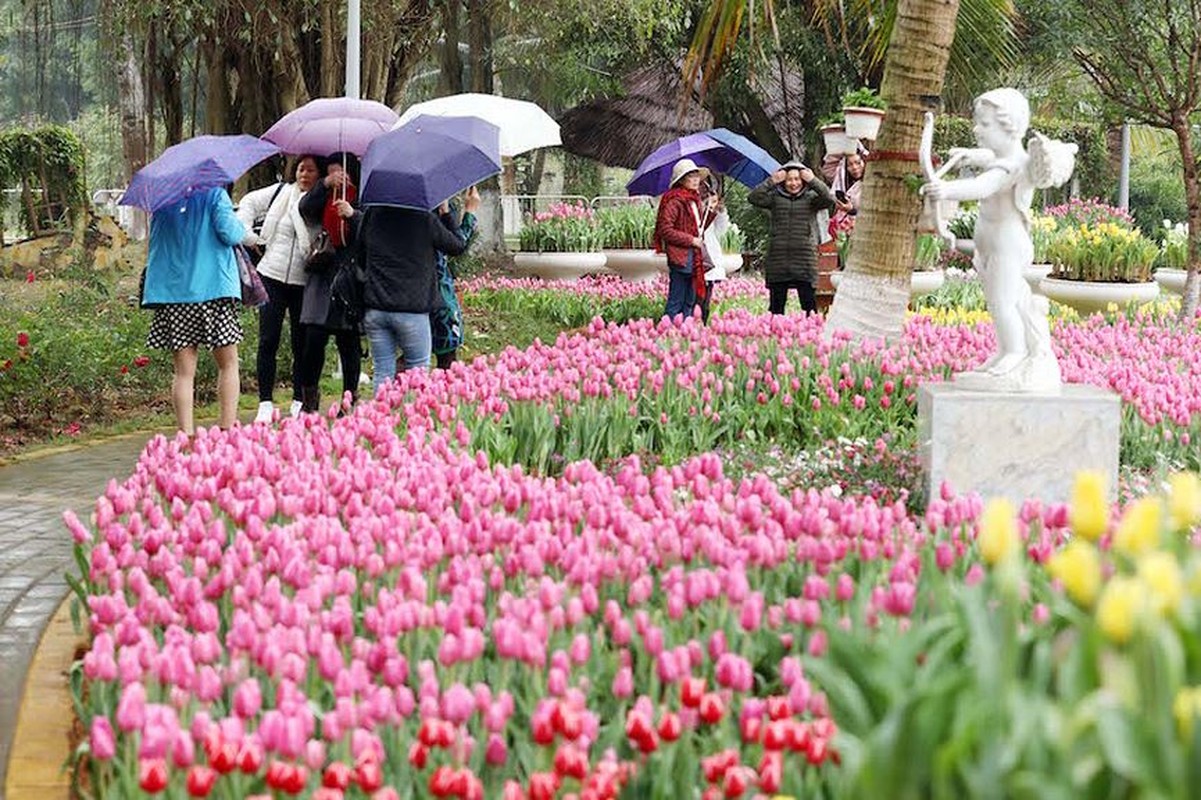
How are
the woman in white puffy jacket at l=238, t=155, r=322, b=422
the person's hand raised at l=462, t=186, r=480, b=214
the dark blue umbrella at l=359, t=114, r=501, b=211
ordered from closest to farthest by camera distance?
the dark blue umbrella at l=359, t=114, r=501, b=211 < the person's hand raised at l=462, t=186, r=480, b=214 < the woman in white puffy jacket at l=238, t=155, r=322, b=422

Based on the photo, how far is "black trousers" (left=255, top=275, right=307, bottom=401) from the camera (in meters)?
10.9

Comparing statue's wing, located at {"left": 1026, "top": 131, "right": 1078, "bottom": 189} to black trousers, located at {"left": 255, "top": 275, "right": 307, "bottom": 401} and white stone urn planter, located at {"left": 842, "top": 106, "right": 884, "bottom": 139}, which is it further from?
white stone urn planter, located at {"left": 842, "top": 106, "right": 884, "bottom": 139}

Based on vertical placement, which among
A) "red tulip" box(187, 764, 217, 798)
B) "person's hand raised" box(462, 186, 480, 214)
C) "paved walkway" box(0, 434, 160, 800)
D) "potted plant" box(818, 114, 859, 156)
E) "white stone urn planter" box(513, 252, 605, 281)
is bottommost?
"paved walkway" box(0, 434, 160, 800)

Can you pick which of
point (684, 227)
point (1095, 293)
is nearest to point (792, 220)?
point (684, 227)

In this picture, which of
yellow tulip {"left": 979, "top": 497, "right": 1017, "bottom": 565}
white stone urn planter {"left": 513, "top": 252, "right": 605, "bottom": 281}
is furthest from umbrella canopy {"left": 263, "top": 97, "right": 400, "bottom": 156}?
white stone urn planter {"left": 513, "top": 252, "right": 605, "bottom": 281}

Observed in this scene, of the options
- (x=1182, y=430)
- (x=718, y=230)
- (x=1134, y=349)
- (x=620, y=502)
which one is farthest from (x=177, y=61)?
(x=620, y=502)

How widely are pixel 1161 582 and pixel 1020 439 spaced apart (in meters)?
5.12

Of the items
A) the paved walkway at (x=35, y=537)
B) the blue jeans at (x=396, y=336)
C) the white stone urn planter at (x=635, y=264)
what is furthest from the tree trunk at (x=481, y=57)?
the blue jeans at (x=396, y=336)

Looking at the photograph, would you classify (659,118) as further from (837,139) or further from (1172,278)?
(837,139)

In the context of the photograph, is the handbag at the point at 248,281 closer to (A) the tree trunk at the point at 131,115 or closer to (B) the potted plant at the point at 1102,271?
(B) the potted plant at the point at 1102,271

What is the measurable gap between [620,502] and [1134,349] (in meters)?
6.08

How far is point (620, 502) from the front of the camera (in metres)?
5.11

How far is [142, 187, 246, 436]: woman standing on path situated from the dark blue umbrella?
915 mm

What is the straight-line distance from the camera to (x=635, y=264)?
24.8 metres
